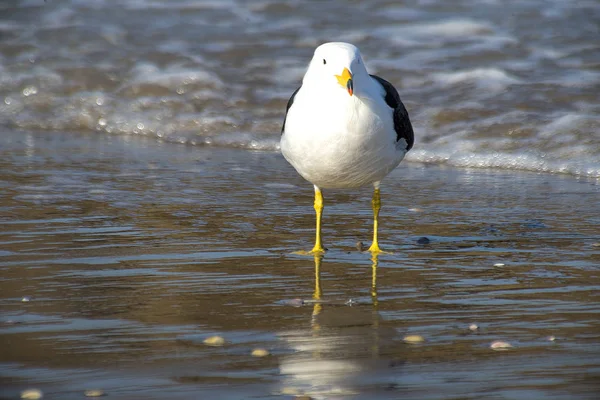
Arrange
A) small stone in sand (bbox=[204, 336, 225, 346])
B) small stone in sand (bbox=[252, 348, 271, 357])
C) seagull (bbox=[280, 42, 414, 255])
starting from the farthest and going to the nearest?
seagull (bbox=[280, 42, 414, 255])
small stone in sand (bbox=[204, 336, 225, 346])
small stone in sand (bbox=[252, 348, 271, 357])

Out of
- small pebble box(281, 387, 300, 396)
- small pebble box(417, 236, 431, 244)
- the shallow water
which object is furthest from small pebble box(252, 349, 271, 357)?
the shallow water

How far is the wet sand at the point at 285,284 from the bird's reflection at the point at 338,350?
0.03 ft

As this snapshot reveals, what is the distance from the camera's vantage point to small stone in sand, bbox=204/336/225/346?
3.78m

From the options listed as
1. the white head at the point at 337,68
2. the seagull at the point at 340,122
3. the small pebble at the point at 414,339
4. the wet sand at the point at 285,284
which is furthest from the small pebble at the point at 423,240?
the small pebble at the point at 414,339

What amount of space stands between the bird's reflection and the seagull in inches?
33.5

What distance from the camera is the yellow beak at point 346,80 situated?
472 cm

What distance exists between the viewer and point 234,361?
3580 millimetres

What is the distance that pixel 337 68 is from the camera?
482cm

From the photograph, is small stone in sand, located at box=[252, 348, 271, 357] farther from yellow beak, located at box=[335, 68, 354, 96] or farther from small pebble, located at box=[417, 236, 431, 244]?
small pebble, located at box=[417, 236, 431, 244]

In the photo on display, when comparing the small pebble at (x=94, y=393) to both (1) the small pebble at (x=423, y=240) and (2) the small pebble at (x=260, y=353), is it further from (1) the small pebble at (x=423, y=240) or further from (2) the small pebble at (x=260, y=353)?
(1) the small pebble at (x=423, y=240)

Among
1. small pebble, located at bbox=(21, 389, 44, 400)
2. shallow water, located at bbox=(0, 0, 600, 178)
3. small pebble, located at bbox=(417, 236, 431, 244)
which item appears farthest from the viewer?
shallow water, located at bbox=(0, 0, 600, 178)

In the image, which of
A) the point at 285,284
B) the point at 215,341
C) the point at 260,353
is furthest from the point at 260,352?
the point at 285,284

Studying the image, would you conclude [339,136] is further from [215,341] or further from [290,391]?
[290,391]

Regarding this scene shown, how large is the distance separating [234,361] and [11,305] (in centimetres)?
121
